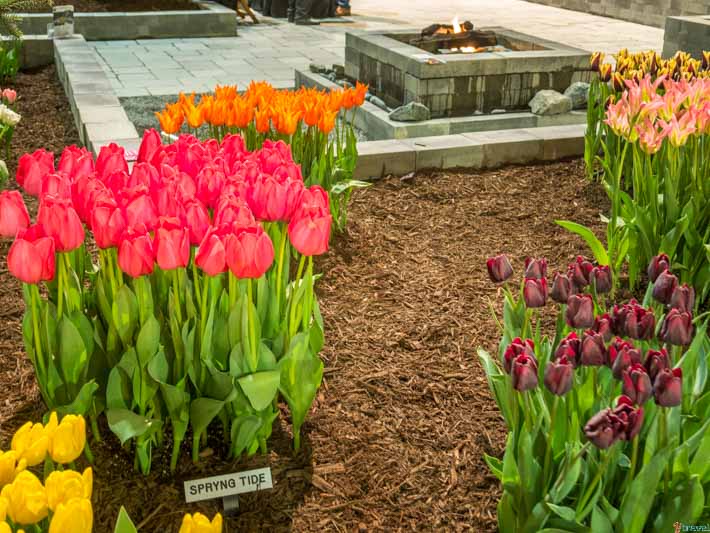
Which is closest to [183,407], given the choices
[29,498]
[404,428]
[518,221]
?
[404,428]

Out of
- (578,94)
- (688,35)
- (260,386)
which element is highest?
(688,35)

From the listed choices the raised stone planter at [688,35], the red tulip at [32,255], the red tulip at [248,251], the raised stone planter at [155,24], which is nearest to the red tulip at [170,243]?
the red tulip at [248,251]

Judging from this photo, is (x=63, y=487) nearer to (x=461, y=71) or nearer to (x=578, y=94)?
(x=461, y=71)

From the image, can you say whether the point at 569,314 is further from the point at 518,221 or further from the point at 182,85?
the point at 182,85

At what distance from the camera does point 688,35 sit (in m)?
8.48

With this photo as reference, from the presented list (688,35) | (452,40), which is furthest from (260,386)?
(688,35)

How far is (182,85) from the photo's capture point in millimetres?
7934

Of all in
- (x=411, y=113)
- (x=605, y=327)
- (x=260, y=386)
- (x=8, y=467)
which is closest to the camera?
(x=8, y=467)

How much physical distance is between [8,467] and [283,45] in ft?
32.3

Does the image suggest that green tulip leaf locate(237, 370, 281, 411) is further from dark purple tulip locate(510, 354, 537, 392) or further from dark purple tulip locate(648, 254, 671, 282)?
dark purple tulip locate(648, 254, 671, 282)

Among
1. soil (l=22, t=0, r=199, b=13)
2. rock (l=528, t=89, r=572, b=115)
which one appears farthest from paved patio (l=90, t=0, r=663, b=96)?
rock (l=528, t=89, r=572, b=115)

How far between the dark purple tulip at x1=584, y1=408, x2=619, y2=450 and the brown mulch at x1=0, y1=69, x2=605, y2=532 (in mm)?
704

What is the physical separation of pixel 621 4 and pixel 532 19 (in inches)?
66.1

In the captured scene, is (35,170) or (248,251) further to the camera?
(35,170)
